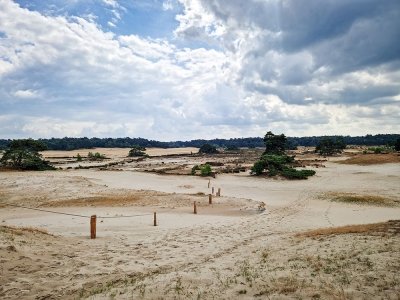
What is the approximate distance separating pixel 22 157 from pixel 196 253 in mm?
48975

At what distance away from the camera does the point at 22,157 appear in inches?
2156

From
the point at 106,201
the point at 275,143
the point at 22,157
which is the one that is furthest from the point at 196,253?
the point at 275,143

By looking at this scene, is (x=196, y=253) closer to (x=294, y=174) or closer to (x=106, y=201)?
(x=106, y=201)

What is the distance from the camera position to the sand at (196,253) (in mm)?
8852

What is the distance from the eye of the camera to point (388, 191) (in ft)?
115

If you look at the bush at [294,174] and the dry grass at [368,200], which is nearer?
the dry grass at [368,200]

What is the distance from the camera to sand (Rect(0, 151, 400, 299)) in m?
8.85

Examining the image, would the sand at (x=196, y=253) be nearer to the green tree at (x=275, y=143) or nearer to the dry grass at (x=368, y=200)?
the dry grass at (x=368, y=200)

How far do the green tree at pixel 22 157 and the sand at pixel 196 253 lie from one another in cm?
2774

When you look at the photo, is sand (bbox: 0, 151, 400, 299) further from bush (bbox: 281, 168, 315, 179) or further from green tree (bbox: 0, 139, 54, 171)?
green tree (bbox: 0, 139, 54, 171)

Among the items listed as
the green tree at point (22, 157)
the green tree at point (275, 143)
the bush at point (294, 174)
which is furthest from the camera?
the green tree at point (275, 143)

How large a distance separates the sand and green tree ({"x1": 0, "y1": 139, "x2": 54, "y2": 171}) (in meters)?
27.7

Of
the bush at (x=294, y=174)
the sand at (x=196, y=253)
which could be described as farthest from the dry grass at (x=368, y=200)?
the bush at (x=294, y=174)

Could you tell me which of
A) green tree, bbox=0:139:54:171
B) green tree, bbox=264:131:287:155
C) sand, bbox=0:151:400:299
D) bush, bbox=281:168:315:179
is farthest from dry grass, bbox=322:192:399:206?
green tree, bbox=0:139:54:171
